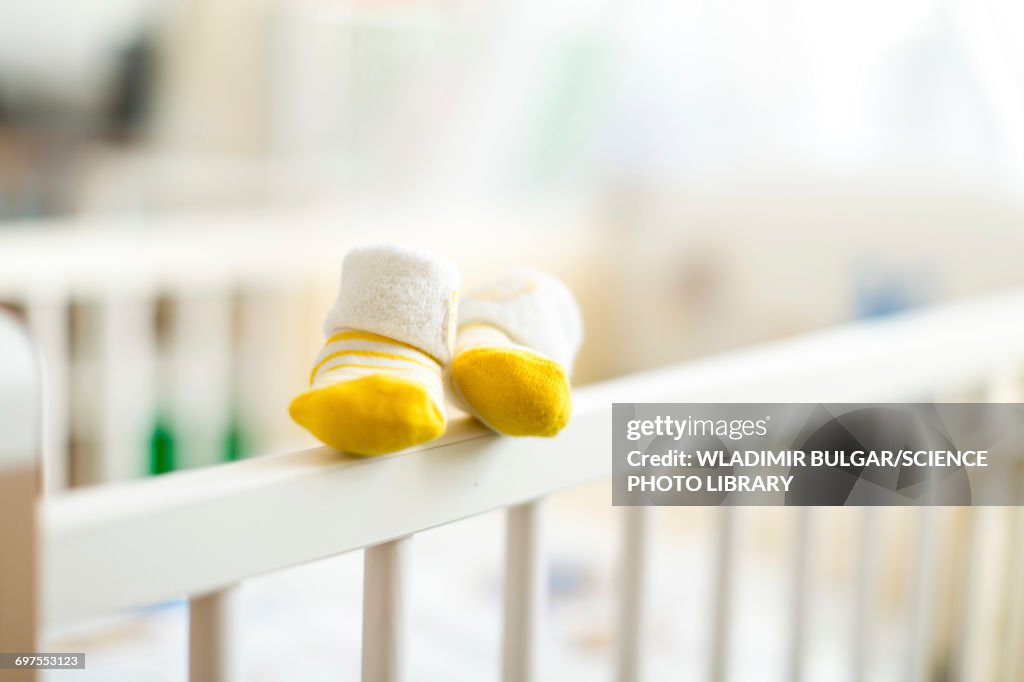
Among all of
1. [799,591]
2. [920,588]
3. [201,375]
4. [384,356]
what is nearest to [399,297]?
[384,356]

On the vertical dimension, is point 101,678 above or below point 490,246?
below

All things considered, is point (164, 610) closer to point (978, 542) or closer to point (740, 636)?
point (740, 636)

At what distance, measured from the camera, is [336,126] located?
2.29 metres

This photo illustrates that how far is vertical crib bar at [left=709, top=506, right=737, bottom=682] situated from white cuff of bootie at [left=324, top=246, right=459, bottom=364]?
0.27m

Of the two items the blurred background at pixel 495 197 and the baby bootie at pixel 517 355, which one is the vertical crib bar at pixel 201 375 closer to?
the blurred background at pixel 495 197

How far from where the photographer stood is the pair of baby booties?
1.51 ft

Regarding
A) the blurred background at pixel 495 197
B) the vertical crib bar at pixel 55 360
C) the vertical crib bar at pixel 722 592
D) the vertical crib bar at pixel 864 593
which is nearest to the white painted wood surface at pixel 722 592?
the vertical crib bar at pixel 722 592

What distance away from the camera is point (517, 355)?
52 cm

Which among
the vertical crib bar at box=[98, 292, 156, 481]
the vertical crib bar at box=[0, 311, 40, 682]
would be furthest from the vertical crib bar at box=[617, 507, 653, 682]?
the vertical crib bar at box=[98, 292, 156, 481]

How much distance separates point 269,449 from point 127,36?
0.89 meters

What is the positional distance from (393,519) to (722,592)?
0.29 meters

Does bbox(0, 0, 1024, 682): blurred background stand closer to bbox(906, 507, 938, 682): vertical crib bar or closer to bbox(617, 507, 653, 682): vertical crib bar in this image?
bbox(906, 507, 938, 682): vertical crib bar

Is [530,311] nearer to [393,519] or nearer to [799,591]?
[393,519]

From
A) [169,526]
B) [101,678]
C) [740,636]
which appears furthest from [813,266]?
[169,526]
